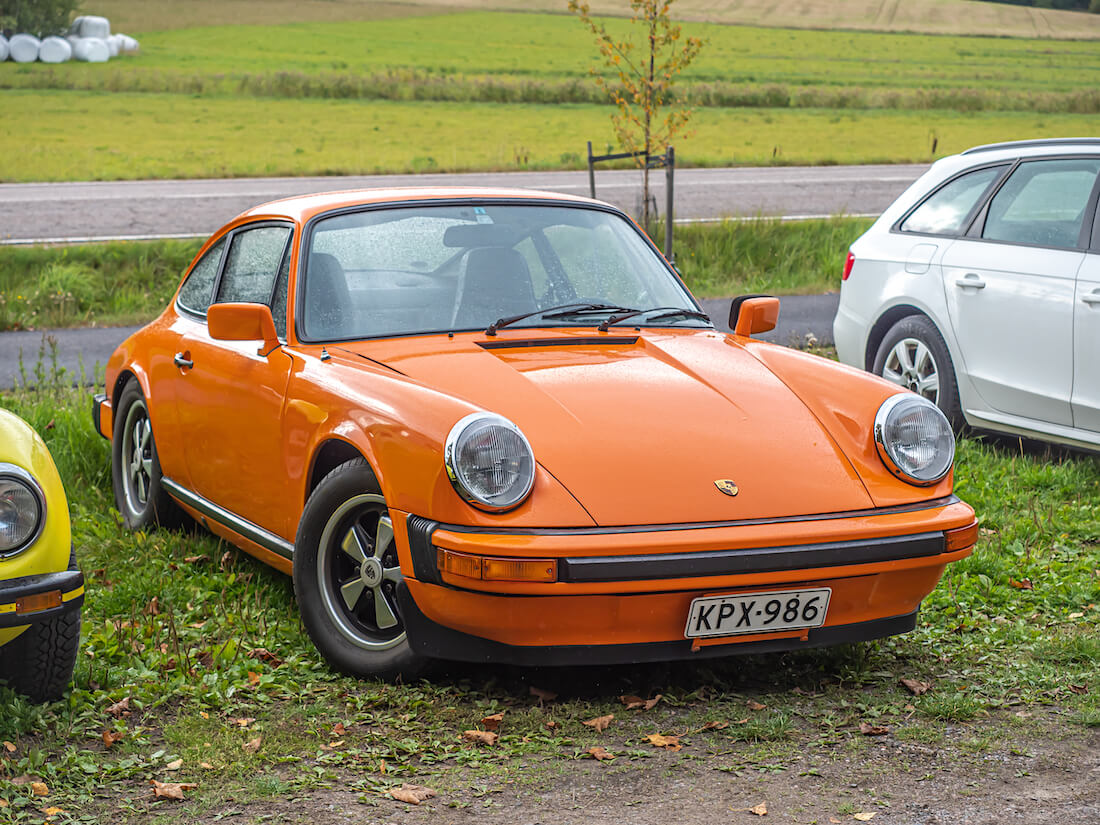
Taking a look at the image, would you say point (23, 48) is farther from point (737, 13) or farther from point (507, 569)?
point (507, 569)

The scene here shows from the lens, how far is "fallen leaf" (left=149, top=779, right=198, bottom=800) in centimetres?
338

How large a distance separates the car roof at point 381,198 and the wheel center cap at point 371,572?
151cm

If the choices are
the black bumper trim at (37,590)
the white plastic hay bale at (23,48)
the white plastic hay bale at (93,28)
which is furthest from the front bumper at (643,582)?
the white plastic hay bale at (93,28)

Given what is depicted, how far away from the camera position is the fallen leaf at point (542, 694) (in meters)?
3.96

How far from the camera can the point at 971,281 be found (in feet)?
22.7

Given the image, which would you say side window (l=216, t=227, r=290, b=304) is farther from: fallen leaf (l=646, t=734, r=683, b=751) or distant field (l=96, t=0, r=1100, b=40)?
distant field (l=96, t=0, r=1100, b=40)

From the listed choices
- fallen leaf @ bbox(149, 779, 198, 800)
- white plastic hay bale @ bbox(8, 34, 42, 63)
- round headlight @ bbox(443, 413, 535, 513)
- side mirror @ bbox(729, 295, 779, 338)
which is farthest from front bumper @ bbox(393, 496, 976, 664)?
white plastic hay bale @ bbox(8, 34, 42, 63)

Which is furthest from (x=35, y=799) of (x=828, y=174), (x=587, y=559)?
(x=828, y=174)

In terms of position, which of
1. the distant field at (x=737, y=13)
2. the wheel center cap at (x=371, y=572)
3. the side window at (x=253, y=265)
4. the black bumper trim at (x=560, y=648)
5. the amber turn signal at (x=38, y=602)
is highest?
the distant field at (x=737, y=13)

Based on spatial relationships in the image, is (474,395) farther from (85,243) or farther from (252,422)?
(85,243)

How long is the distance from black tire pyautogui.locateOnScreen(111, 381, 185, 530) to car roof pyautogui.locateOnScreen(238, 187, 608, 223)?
4.04ft

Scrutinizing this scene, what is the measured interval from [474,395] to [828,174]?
917 inches

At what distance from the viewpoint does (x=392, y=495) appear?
383 centimetres

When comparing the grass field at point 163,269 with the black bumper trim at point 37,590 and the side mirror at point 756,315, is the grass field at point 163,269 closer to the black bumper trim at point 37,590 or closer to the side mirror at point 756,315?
the side mirror at point 756,315
